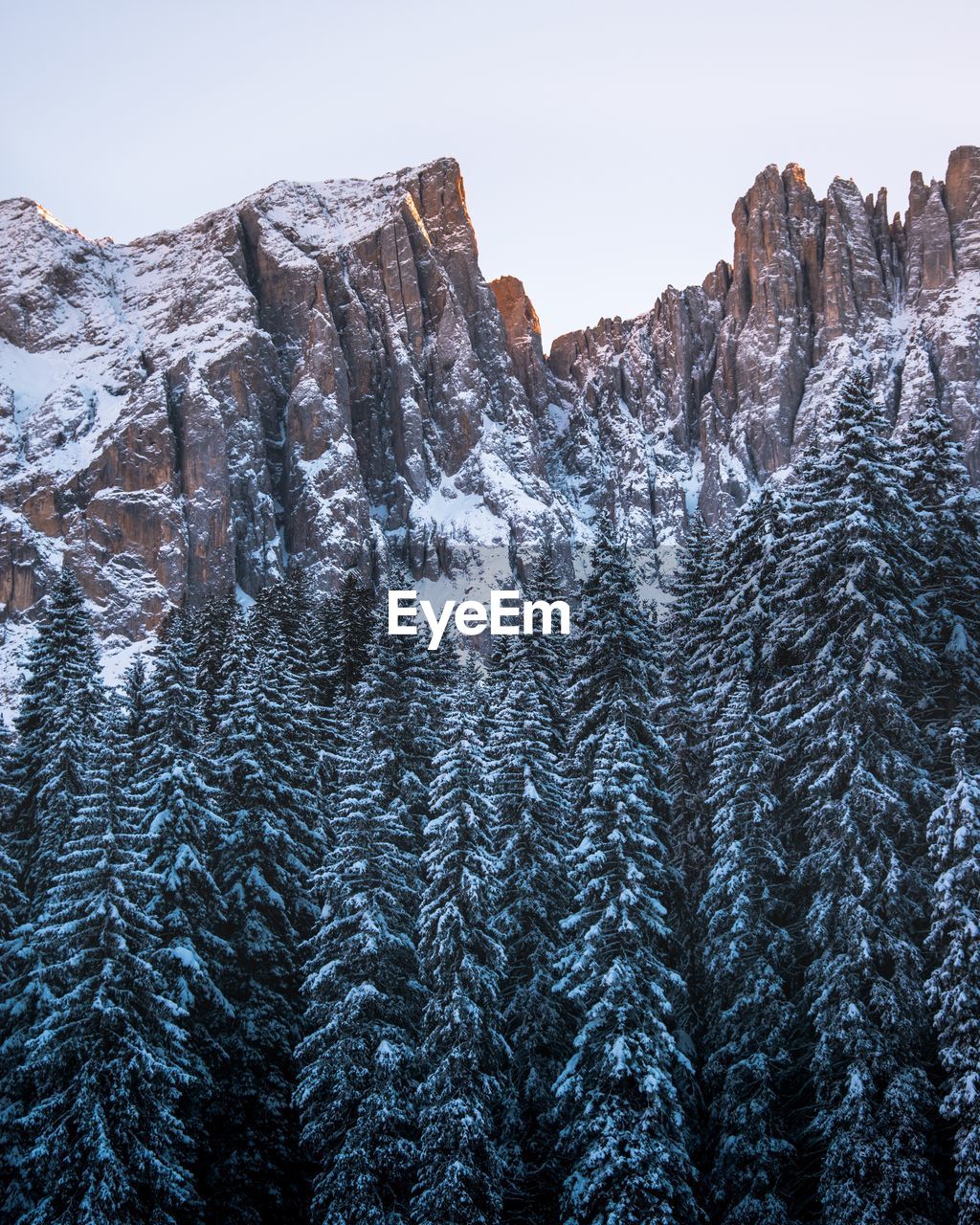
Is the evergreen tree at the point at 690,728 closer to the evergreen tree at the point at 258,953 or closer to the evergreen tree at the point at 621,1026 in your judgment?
the evergreen tree at the point at 621,1026

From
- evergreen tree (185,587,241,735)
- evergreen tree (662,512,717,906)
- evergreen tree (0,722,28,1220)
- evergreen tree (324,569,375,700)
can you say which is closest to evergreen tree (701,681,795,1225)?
evergreen tree (662,512,717,906)

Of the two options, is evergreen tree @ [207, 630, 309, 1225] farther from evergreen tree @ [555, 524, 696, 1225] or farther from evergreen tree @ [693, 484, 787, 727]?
evergreen tree @ [693, 484, 787, 727]

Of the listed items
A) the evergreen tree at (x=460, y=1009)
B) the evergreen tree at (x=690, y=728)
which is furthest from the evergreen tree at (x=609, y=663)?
the evergreen tree at (x=460, y=1009)

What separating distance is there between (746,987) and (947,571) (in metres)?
12.7

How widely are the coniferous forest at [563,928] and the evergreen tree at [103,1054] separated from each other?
96 millimetres

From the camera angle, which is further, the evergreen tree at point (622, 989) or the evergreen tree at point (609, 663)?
the evergreen tree at point (609, 663)

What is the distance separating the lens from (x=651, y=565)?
172 meters

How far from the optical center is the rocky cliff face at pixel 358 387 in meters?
151

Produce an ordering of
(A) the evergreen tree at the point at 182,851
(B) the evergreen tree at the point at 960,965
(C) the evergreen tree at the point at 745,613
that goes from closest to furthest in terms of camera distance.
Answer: (B) the evergreen tree at the point at 960,965, (A) the evergreen tree at the point at 182,851, (C) the evergreen tree at the point at 745,613

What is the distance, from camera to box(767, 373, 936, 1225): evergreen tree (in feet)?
81.0

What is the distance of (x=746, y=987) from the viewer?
28375mm

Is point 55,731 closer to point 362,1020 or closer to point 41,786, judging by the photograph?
point 41,786

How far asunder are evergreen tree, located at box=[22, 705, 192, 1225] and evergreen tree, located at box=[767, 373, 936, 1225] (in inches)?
594

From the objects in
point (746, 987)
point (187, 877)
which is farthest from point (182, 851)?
point (746, 987)
